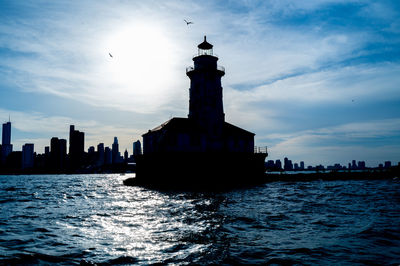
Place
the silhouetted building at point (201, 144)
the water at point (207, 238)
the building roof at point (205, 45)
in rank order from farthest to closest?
the building roof at point (205, 45) → the silhouetted building at point (201, 144) → the water at point (207, 238)

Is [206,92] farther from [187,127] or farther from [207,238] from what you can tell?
[207,238]

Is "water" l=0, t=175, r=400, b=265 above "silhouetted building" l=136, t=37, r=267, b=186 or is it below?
below

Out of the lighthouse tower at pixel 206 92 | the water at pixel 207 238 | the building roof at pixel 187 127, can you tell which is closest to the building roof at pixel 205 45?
the lighthouse tower at pixel 206 92

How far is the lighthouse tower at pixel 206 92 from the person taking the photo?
1752 inches

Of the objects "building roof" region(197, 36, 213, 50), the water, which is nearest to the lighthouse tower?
"building roof" region(197, 36, 213, 50)

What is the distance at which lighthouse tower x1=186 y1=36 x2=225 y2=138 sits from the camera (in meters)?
44.5

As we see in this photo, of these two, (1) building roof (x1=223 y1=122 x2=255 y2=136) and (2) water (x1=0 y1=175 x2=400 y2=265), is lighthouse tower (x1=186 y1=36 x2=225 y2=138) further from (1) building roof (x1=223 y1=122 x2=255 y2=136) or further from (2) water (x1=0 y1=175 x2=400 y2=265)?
(2) water (x1=0 y1=175 x2=400 y2=265)

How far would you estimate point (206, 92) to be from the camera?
44844 mm

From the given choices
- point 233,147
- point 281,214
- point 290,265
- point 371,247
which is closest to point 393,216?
point 281,214

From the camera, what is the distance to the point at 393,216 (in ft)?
47.4

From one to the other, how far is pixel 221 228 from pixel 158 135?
104ft

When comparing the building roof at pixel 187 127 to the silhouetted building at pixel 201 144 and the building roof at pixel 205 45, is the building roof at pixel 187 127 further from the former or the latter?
the building roof at pixel 205 45

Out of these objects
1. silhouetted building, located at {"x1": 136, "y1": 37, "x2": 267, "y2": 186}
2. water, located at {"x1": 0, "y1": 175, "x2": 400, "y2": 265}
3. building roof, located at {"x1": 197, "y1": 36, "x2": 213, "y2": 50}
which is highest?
building roof, located at {"x1": 197, "y1": 36, "x2": 213, "y2": 50}

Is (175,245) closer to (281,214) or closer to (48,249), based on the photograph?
(48,249)
